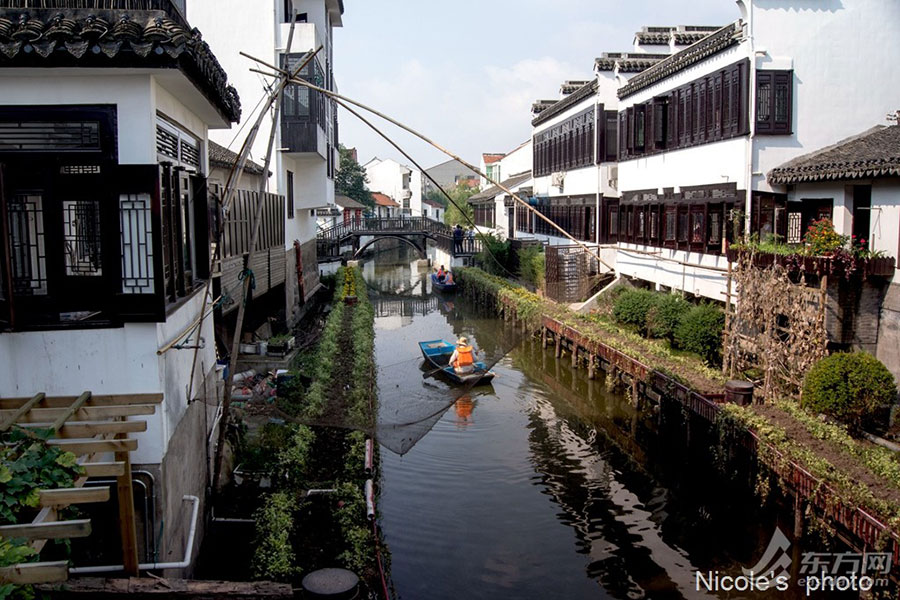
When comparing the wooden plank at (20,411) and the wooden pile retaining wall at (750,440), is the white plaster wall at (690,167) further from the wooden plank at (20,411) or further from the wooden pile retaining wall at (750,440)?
the wooden plank at (20,411)

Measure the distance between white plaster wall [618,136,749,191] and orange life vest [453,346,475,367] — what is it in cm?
667

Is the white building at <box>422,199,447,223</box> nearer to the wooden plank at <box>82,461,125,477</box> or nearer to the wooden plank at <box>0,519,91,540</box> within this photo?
the wooden plank at <box>82,461,125,477</box>

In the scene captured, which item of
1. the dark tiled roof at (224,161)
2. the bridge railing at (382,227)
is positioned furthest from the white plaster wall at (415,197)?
the dark tiled roof at (224,161)

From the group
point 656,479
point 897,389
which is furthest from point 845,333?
point 656,479

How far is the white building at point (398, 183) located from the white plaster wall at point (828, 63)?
225 feet

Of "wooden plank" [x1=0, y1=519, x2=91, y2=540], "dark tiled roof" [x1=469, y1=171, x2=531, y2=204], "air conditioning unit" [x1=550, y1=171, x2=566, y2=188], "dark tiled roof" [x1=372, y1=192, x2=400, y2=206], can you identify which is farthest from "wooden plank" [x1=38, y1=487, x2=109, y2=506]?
"dark tiled roof" [x1=372, y1=192, x2=400, y2=206]

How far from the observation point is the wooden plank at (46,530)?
4.17 metres

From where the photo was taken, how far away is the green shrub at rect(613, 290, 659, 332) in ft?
66.4

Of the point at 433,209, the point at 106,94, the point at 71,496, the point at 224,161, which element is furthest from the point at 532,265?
the point at 433,209

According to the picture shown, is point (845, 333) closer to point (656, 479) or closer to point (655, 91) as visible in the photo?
point (656, 479)

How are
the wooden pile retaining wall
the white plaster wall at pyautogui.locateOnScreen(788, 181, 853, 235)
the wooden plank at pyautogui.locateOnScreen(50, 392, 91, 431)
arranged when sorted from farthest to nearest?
the white plaster wall at pyautogui.locateOnScreen(788, 181, 853, 235) → the wooden pile retaining wall → the wooden plank at pyautogui.locateOnScreen(50, 392, 91, 431)

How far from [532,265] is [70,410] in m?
25.2

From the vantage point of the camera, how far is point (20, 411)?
551cm

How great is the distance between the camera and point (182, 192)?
7.85m
